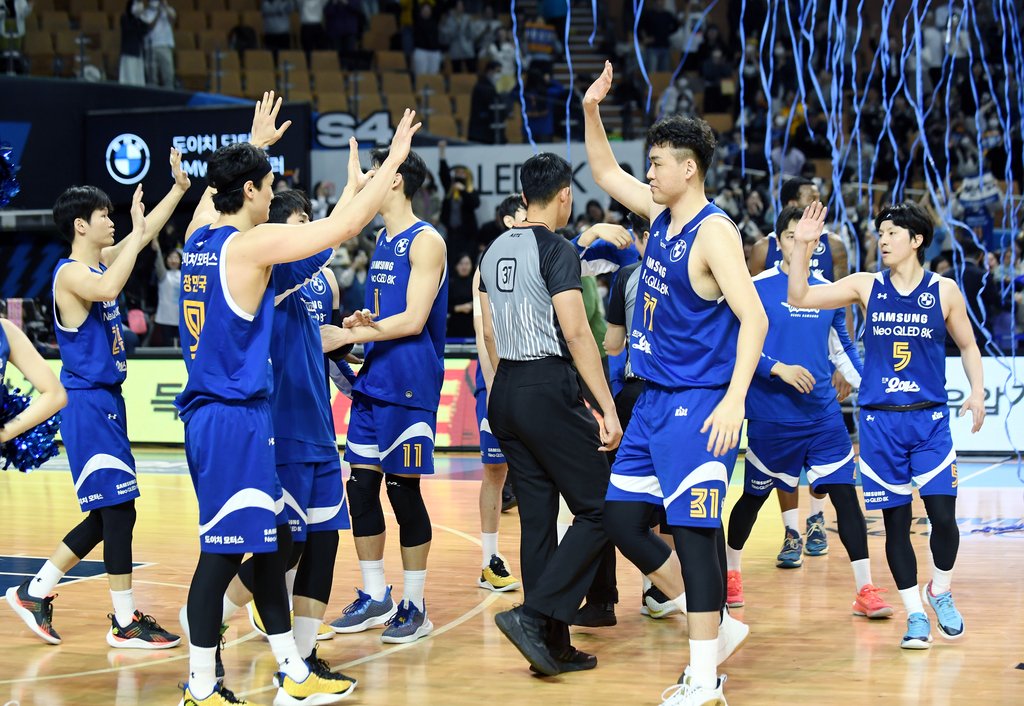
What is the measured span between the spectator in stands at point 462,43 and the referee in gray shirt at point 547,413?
46.7 ft

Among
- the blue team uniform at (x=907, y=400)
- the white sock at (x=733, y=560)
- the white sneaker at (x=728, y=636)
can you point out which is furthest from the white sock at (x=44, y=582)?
the blue team uniform at (x=907, y=400)

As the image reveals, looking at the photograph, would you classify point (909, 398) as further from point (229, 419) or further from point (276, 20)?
point (276, 20)

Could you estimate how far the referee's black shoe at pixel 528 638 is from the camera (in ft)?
15.7

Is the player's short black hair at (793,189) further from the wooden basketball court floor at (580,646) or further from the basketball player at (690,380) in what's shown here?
the basketball player at (690,380)

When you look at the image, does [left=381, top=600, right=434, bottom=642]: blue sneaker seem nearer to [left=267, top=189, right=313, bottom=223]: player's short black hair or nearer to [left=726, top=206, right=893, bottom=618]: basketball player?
[left=726, top=206, right=893, bottom=618]: basketball player

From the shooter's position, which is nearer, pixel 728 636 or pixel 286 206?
pixel 728 636

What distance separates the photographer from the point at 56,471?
11.5 m

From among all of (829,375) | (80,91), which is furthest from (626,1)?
(829,375)

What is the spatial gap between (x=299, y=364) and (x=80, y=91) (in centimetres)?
1252

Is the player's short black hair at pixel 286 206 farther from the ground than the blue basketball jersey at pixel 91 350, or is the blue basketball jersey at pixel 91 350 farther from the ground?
the player's short black hair at pixel 286 206

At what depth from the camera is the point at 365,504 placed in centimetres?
563

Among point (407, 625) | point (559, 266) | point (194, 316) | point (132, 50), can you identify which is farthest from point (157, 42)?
point (194, 316)

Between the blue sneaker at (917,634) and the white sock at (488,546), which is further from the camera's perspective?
the white sock at (488,546)

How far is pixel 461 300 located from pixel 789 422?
8.57 metres
